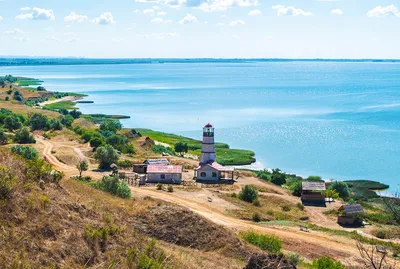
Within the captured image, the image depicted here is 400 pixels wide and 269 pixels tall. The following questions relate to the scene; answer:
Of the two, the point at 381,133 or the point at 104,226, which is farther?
the point at 381,133

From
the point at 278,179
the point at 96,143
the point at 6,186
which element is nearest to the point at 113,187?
the point at 6,186

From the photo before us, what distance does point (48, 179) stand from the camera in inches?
686

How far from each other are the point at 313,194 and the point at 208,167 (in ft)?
37.9

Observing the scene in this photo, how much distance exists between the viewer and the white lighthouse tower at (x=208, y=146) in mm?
49312

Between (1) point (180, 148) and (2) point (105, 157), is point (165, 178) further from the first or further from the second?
(1) point (180, 148)

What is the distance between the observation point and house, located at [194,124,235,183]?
162 feet

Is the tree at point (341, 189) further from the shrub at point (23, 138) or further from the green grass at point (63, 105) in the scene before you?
the green grass at point (63, 105)

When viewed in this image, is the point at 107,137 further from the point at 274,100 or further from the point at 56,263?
the point at 274,100

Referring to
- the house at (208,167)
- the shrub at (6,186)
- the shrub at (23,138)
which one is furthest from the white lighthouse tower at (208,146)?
the shrub at (6,186)

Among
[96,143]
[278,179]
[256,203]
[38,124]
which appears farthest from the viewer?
[38,124]

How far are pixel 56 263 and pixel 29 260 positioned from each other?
0.78 metres

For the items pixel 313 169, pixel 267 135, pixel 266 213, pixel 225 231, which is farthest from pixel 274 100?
pixel 225 231

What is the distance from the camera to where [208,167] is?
49312 millimetres

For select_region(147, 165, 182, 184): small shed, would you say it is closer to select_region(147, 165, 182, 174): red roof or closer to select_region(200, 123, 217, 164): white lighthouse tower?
select_region(147, 165, 182, 174): red roof
